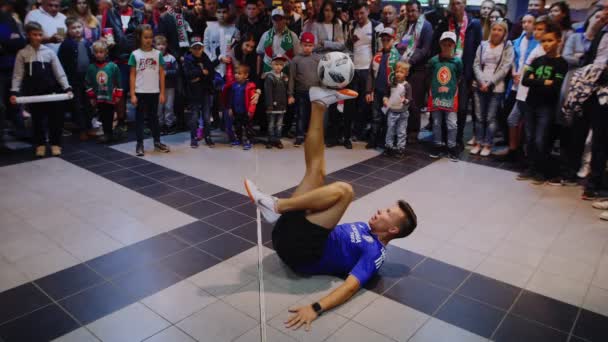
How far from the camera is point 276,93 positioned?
660 centimetres

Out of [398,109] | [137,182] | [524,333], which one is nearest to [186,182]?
[137,182]

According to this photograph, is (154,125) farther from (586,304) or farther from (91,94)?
(586,304)

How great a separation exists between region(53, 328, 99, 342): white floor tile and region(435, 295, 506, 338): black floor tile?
6.85ft

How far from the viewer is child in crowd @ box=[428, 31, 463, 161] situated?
243 inches

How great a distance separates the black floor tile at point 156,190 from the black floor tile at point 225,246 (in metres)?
1.27

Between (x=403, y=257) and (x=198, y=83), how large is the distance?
4.11 meters

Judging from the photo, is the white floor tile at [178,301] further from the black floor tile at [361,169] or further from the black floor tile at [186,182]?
the black floor tile at [361,169]

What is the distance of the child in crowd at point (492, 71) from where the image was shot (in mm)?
6102

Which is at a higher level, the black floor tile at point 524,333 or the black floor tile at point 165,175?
the black floor tile at point 165,175

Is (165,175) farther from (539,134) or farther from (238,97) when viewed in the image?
(539,134)

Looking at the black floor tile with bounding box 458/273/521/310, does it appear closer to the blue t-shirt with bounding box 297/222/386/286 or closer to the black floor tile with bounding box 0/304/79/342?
the blue t-shirt with bounding box 297/222/386/286

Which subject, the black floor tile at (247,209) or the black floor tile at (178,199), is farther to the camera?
the black floor tile at (178,199)

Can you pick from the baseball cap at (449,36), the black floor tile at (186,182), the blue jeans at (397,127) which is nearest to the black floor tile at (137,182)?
the black floor tile at (186,182)

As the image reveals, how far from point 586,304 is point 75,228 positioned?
13.1 feet
